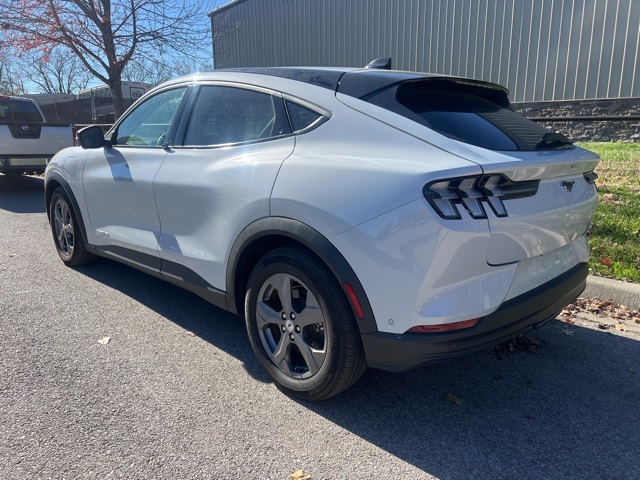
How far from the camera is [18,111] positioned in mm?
12406

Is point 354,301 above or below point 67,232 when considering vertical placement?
above

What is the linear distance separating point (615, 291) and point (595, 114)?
39.4 ft

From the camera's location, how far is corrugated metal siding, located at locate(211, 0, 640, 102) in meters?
13.9

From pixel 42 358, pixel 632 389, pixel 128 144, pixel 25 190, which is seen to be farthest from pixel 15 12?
pixel 632 389

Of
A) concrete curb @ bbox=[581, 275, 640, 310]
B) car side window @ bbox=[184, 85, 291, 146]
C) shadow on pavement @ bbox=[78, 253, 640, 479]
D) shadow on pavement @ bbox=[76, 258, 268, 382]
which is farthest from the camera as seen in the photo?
concrete curb @ bbox=[581, 275, 640, 310]

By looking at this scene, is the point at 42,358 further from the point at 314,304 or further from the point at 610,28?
the point at 610,28

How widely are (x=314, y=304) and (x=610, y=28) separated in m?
14.8

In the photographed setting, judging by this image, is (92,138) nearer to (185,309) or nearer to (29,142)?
(185,309)

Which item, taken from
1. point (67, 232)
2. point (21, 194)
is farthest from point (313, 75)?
point (21, 194)

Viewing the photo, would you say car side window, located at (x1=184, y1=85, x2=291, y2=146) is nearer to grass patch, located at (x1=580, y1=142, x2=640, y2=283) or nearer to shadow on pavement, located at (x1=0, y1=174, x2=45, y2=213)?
grass patch, located at (x1=580, y1=142, x2=640, y2=283)

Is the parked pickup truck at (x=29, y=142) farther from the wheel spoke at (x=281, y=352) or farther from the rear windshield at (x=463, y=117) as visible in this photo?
the rear windshield at (x=463, y=117)

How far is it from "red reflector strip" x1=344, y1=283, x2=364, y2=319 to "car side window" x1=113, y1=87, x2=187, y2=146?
203 cm

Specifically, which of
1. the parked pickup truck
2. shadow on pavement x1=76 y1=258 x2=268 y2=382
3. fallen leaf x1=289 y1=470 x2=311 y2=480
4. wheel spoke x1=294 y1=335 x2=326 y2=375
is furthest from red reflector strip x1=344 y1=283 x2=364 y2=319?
the parked pickup truck

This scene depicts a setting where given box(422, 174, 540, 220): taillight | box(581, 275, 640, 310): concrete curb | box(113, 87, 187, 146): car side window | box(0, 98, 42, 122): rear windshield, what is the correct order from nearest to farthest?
box(422, 174, 540, 220): taillight → box(113, 87, 187, 146): car side window → box(581, 275, 640, 310): concrete curb → box(0, 98, 42, 122): rear windshield
